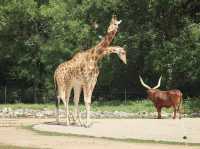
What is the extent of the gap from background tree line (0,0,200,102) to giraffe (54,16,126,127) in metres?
15.4

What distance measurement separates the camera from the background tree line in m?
43.5

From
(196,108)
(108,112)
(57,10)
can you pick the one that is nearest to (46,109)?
(108,112)

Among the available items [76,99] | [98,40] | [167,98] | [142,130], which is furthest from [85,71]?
[98,40]

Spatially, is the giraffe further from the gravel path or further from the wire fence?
the wire fence

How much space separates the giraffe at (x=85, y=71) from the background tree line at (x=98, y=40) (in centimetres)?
1544

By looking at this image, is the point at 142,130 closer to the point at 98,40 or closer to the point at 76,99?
the point at 76,99

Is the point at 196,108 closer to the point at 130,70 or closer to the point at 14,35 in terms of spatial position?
the point at 130,70

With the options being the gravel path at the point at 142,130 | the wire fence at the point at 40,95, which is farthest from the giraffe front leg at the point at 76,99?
the wire fence at the point at 40,95

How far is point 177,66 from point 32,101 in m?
13.6

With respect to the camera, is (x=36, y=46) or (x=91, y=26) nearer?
(x=91, y=26)

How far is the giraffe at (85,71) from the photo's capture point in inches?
1001

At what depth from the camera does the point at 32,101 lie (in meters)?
51.5

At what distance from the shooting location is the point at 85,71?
25422mm

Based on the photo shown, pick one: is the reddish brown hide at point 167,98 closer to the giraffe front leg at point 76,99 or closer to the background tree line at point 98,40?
the giraffe front leg at point 76,99
